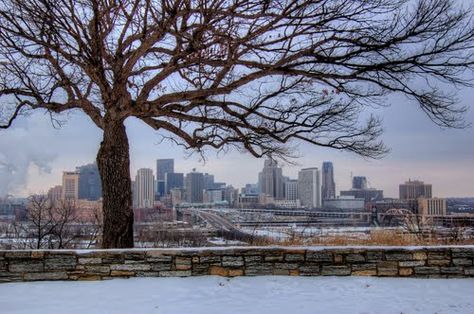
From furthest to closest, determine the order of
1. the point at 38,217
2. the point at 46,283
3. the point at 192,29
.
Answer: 1. the point at 38,217
2. the point at 192,29
3. the point at 46,283

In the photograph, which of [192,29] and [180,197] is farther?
[180,197]

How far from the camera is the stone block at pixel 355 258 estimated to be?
308 inches

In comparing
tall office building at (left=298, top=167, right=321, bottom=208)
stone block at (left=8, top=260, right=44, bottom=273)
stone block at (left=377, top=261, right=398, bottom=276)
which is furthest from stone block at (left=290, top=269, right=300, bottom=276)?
tall office building at (left=298, top=167, right=321, bottom=208)

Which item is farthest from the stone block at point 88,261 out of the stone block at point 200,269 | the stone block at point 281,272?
the stone block at point 281,272

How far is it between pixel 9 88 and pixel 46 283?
5.22 metres

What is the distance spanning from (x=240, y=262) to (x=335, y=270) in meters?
1.47

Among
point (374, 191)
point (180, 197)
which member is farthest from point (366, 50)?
point (180, 197)

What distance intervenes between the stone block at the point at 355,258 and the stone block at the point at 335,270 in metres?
0.12

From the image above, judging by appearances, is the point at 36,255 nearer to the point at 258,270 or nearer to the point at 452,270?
the point at 258,270

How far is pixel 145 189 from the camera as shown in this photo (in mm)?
36781

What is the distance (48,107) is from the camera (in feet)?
35.0

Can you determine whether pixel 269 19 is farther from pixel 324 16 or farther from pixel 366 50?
pixel 366 50

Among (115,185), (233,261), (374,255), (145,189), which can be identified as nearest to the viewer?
(233,261)

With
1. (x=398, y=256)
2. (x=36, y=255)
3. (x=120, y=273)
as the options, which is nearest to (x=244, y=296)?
(x=120, y=273)
